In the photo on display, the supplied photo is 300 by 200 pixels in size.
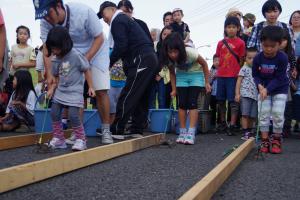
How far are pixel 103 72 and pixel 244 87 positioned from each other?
2.33m

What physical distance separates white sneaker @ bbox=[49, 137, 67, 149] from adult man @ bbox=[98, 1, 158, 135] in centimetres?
92

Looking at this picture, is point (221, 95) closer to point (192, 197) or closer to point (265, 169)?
point (265, 169)

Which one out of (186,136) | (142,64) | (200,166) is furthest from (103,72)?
(200,166)

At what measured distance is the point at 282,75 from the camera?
14.1 feet

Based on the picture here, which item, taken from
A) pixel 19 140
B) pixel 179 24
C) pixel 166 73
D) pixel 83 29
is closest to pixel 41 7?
pixel 83 29

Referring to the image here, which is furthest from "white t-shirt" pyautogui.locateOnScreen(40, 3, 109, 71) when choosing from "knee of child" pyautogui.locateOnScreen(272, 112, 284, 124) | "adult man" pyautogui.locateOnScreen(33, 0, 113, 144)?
"knee of child" pyautogui.locateOnScreen(272, 112, 284, 124)

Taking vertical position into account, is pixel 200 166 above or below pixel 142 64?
below

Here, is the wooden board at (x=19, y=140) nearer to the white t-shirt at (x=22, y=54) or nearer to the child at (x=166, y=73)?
the child at (x=166, y=73)

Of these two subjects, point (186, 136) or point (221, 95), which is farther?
point (221, 95)

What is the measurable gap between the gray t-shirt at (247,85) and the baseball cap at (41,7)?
3.01 meters

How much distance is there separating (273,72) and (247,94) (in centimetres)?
130

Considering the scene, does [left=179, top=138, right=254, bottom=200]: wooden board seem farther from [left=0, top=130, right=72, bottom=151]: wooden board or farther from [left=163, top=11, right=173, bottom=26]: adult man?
[left=163, top=11, right=173, bottom=26]: adult man

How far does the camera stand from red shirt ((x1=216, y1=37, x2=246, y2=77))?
5926 mm

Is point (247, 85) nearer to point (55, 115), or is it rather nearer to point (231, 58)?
point (231, 58)
